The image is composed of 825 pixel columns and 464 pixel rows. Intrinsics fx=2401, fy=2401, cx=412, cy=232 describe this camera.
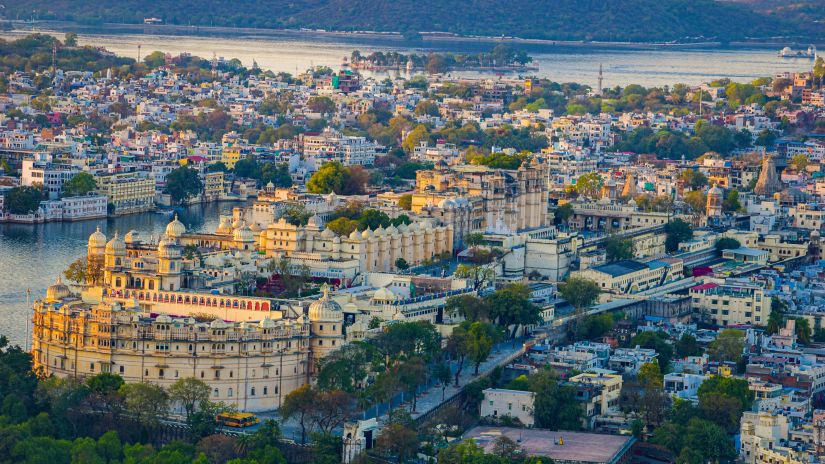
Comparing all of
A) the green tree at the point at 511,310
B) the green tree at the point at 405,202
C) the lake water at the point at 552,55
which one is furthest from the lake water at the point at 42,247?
the lake water at the point at 552,55

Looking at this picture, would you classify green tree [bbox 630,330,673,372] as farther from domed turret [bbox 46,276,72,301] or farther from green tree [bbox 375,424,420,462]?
domed turret [bbox 46,276,72,301]

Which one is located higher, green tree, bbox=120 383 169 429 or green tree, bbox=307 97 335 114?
green tree, bbox=307 97 335 114

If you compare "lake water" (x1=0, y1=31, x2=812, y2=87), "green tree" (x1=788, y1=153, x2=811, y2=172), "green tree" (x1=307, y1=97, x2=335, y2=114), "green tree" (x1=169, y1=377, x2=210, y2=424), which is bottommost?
"green tree" (x1=169, y1=377, x2=210, y2=424)

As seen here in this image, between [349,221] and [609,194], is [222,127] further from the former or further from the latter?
[349,221]

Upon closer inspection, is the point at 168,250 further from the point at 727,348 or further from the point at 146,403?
the point at 727,348

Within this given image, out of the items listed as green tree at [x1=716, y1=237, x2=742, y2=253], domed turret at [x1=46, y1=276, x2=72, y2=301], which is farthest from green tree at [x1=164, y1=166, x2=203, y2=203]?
domed turret at [x1=46, y1=276, x2=72, y2=301]

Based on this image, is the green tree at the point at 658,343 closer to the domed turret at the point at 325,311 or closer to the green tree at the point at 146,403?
the domed turret at the point at 325,311
